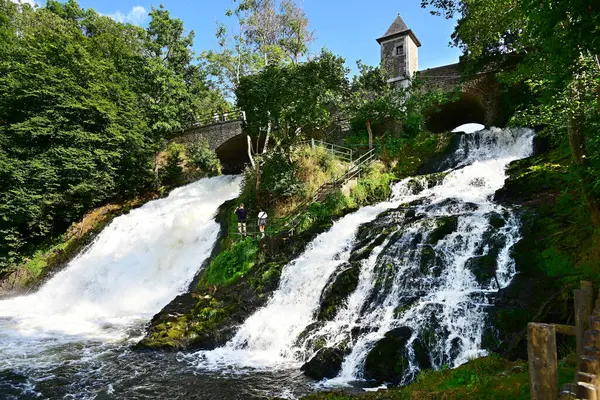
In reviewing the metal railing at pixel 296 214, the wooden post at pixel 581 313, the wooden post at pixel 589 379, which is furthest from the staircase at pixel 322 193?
the wooden post at pixel 589 379

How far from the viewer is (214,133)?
27.3 meters

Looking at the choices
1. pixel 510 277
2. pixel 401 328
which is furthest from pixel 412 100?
pixel 401 328

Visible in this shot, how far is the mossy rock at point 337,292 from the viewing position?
9.45 m

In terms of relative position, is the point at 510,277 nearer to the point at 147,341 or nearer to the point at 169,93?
the point at 147,341

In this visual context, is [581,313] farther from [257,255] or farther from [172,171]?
[172,171]

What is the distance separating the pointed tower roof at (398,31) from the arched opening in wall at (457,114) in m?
6.10

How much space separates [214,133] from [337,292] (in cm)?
2003

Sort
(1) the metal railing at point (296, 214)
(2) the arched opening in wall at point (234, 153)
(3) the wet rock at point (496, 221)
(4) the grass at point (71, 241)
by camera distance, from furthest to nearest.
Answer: (2) the arched opening in wall at point (234, 153) → (4) the grass at point (71, 241) → (1) the metal railing at point (296, 214) → (3) the wet rock at point (496, 221)

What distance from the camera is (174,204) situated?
21531mm

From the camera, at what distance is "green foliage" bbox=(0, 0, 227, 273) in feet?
65.8

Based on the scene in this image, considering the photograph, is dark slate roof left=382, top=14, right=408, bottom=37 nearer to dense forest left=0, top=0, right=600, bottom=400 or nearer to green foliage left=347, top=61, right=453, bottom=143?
dense forest left=0, top=0, right=600, bottom=400

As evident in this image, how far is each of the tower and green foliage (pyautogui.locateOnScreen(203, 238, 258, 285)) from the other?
1681 cm

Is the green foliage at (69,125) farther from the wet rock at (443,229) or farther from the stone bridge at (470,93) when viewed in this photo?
the wet rock at (443,229)

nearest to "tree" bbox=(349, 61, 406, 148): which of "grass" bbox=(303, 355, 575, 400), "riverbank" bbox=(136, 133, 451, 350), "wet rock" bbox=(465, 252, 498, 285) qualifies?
"riverbank" bbox=(136, 133, 451, 350)
